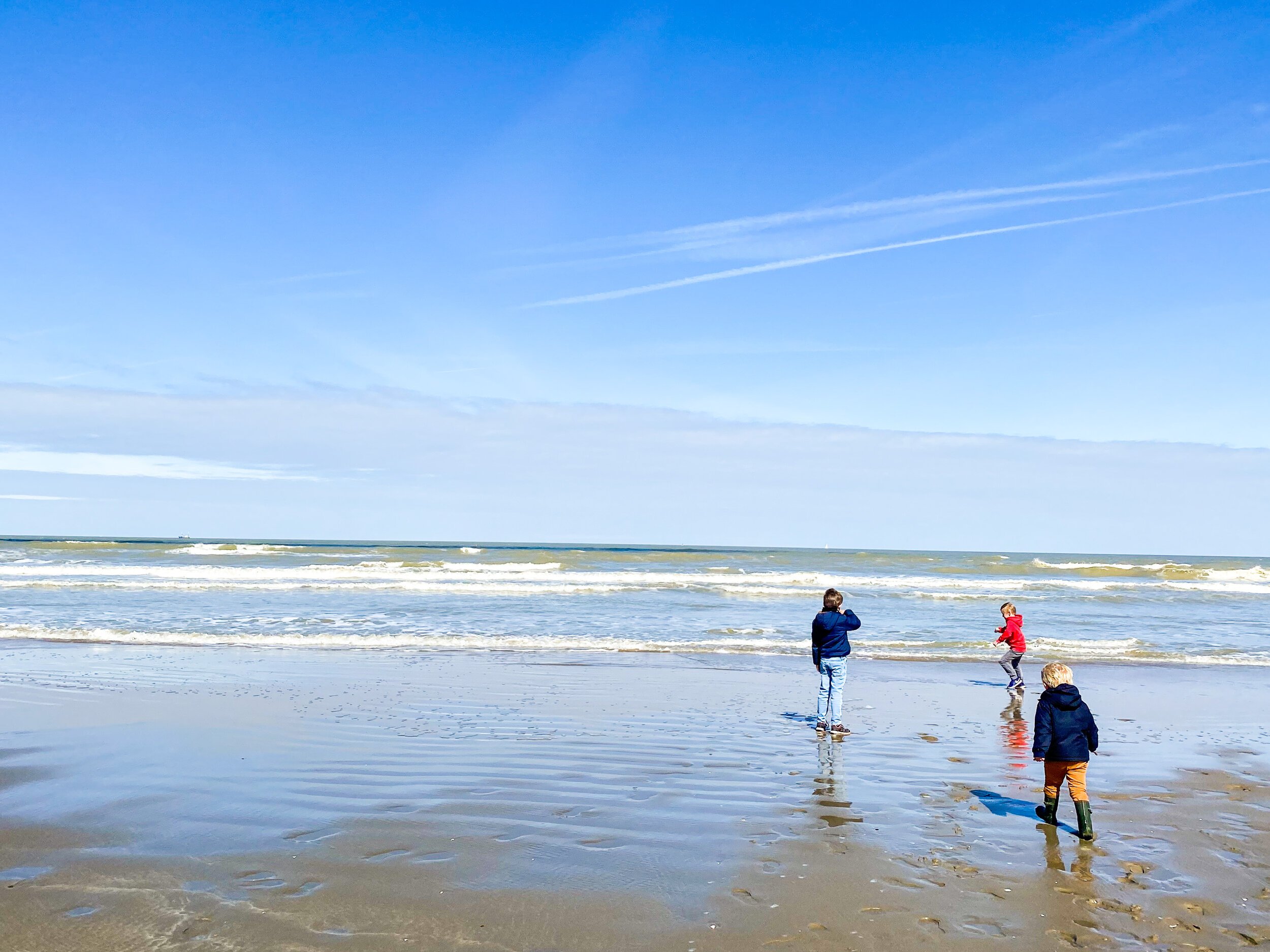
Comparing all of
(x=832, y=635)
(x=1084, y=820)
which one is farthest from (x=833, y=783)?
(x=832, y=635)

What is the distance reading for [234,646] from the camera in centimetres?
1664

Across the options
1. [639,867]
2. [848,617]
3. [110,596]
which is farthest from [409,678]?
[110,596]

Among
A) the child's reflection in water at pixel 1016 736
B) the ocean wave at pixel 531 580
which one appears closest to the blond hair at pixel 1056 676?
the child's reflection in water at pixel 1016 736

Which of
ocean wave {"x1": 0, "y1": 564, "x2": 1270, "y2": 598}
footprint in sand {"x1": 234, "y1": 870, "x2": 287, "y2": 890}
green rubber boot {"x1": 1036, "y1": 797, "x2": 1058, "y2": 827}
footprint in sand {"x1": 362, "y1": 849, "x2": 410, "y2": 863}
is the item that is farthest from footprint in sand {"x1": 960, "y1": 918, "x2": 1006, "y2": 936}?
ocean wave {"x1": 0, "y1": 564, "x2": 1270, "y2": 598}

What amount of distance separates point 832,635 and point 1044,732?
3.90 metres

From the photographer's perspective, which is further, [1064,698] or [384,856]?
[1064,698]

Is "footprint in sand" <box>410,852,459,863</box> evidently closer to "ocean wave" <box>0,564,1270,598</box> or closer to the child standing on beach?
the child standing on beach

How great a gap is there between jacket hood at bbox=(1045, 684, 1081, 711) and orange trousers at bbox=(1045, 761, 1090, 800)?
1.25 ft

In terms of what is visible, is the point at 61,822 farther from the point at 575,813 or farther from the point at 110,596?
the point at 110,596

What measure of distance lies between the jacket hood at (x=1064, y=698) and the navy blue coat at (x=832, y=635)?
3706 millimetres

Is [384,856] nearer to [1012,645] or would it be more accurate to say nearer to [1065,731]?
[1065,731]

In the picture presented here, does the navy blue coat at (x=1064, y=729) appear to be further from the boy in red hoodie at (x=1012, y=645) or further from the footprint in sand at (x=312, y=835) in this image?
the boy in red hoodie at (x=1012, y=645)

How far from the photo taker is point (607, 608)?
25375 mm

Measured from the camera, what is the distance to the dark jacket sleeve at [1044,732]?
6254mm
